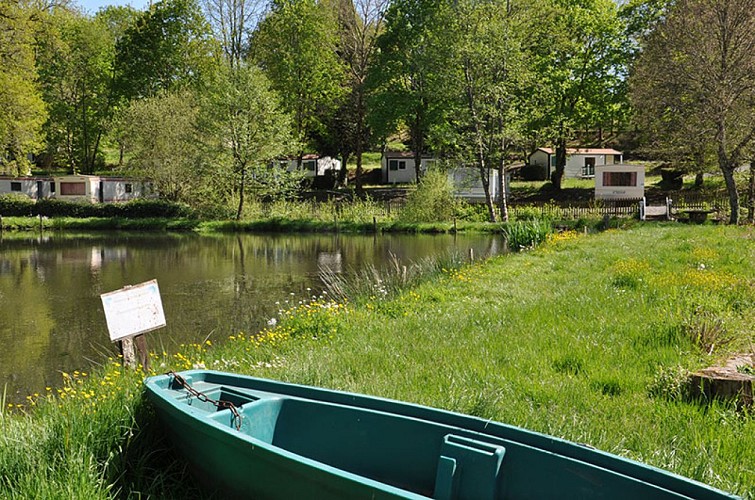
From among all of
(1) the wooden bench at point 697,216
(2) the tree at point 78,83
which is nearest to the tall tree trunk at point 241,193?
(2) the tree at point 78,83

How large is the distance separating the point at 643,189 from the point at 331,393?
41.1m

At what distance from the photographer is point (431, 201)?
3538 cm

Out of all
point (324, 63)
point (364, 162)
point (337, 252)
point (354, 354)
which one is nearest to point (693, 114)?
point (337, 252)

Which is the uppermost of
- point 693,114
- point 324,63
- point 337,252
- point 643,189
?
point 324,63

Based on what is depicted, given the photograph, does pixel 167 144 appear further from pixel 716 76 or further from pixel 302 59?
pixel 716 76

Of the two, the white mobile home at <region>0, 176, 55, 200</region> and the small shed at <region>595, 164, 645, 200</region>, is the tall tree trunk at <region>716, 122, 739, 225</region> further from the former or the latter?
the white mobile home at <region>0, 176, 55, 200</region>

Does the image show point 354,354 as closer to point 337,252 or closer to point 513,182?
point 337,252

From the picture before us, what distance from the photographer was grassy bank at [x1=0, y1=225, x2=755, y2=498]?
3.88m

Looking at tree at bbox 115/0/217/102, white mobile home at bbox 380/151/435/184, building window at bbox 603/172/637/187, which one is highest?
tree at bbox 115/0/217/102

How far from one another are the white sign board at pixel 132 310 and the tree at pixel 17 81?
36610 mm

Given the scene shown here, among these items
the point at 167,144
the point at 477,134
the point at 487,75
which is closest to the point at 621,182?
the point at 477,134

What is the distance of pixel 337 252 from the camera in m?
25.5

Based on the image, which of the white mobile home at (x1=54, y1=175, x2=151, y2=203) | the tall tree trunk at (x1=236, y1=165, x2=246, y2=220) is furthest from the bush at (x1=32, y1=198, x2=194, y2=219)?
the tall tree trunk at (x1=236, y1=165, x2=246, y2=220)

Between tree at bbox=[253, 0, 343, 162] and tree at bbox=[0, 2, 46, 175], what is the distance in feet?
54.7
